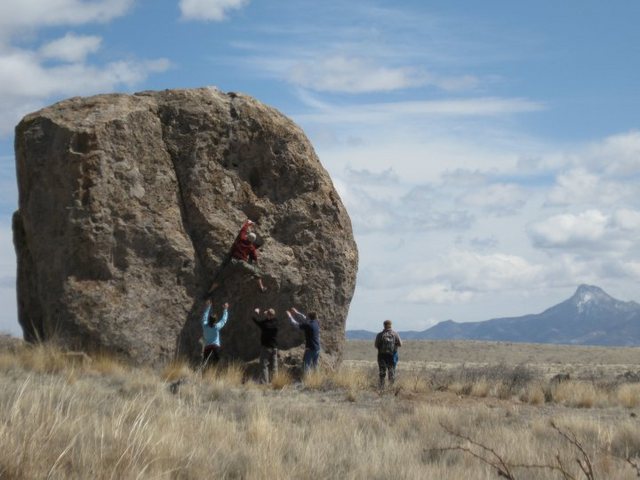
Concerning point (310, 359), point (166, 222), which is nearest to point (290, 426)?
point (310, 359)

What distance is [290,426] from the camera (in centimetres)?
1051

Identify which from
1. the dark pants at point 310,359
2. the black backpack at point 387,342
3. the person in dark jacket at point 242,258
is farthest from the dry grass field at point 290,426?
the person in dark jacket at point 242,258

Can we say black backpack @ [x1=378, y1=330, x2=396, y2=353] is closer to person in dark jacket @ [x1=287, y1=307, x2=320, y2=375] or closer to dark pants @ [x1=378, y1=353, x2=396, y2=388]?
dark pants @ [x1=378, y1=353, x2=396, y2=388]

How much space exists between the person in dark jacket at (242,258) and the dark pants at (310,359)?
1644 mm

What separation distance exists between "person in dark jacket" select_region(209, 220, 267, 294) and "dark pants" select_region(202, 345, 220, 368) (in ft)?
4.03

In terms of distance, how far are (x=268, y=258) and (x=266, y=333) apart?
155cm

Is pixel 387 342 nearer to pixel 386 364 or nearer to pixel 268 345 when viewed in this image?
pixel 386 364

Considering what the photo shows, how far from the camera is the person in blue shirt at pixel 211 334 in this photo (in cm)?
1595

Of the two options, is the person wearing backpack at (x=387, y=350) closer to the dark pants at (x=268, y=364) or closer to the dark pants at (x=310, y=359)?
the dark pants at (x=310, y=359)

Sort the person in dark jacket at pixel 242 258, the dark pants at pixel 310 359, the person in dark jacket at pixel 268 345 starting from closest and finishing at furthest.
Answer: the person in dark jacket at pixel 268 345 → the person in dark jacket at pixel 242 258 → the dark pants at pixel 310 359

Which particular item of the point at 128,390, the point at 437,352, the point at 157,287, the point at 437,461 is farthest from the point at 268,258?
the point at 437,352

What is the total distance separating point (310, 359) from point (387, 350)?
1.75 meters

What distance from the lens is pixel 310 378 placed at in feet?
53.8

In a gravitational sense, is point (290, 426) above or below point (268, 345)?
below
